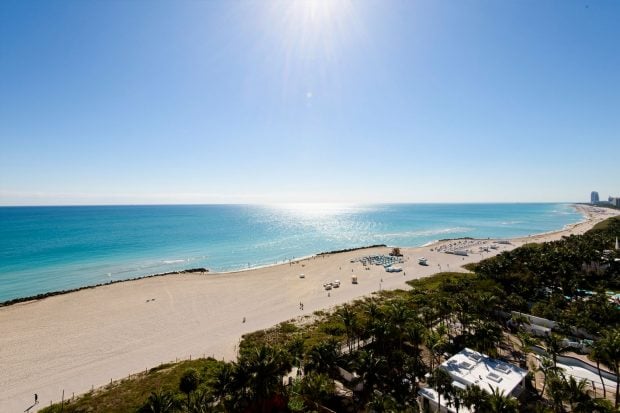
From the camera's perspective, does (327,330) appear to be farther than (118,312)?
No

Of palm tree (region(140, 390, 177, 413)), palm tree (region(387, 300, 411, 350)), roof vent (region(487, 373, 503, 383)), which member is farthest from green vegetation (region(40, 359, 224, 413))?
roof vent (region(487, 373, 503, 383))

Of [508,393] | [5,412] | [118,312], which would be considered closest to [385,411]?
[508,393]

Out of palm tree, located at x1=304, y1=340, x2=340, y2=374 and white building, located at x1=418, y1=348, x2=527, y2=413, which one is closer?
white building, located at x1=418, y1=348, x2=527, y2=413

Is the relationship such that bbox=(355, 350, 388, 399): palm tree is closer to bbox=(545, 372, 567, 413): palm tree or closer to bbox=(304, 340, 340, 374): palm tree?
bbox=(304, 340, 340, 374): palm tree

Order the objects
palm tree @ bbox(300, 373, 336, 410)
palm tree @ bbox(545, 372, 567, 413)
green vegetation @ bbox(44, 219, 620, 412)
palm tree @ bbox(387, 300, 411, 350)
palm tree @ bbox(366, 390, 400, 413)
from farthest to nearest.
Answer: palm tree @ bbox(387, 300, 411, 350)
palm tree @ bbox(300, 373, 336, 410)
palm tree @ bbox(545, 372, 567, 413)
green vegetation @ bbox(44, 219, 620, 412)
palm tree @ bbox(366, 390, 400, 413)

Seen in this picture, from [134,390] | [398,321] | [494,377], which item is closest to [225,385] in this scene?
[134,390]

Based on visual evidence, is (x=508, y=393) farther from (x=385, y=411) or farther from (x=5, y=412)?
(x=5, y=412)

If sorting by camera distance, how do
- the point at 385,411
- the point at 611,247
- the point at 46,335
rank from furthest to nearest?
the point at 611,247, the point at 46,335, the point at 385,411
